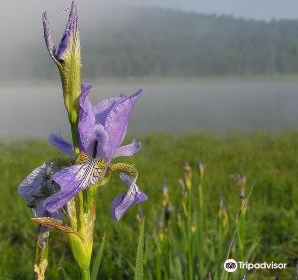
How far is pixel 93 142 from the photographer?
0.86 meters

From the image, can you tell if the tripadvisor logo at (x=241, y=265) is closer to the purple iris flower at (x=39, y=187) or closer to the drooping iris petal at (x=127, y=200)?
the drooping iris petal at (x=127, y=200)

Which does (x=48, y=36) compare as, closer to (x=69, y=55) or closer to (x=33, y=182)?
(x=69, y=55)

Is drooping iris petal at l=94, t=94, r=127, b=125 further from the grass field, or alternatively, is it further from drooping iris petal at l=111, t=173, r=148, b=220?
the grass field

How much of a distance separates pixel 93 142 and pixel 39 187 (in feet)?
0.39

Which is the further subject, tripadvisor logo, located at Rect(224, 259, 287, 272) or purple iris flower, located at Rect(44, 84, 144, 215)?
tripadvisor logo, located at Rect(224, 259, 287, 272)

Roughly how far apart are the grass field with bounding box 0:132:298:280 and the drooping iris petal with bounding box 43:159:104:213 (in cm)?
20

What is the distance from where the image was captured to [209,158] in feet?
22.8

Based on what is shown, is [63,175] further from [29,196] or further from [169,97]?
[169,97]

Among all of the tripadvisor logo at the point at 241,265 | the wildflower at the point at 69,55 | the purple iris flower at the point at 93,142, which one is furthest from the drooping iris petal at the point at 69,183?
the tripadvisor logo at the point at 241,265

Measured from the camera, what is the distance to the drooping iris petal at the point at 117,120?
897mm

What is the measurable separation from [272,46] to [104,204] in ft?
168

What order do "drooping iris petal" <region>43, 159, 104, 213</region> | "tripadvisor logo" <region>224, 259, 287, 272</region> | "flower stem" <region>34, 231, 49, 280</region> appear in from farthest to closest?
"tripadvisor logo" <region>224, 259, 287, 272</region> < "flower stem" <region>34, 231, 49, 280</region> < "drooping iris petal" <region>43, 159, 104, 213</region>

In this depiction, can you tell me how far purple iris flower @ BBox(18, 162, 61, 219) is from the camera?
2.85 ft

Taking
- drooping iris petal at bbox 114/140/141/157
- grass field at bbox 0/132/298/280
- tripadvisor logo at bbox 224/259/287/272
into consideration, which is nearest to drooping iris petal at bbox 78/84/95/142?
drooping iris petal at bbox 114/140/141/157
